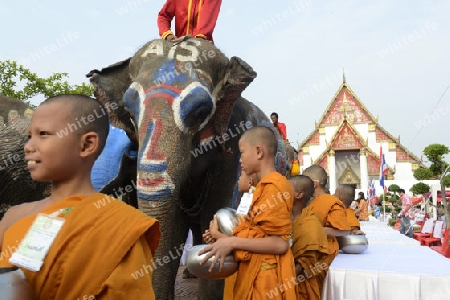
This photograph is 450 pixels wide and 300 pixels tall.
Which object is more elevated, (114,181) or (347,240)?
(114,181)

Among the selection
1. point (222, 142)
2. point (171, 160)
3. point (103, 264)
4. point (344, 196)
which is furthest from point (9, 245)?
point (344, 196)

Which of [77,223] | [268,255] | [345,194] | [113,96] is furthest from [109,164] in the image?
[345,194]

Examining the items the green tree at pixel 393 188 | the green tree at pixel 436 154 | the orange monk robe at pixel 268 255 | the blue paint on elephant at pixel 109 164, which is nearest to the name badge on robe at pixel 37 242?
the orange monk robe at pixel 268 255

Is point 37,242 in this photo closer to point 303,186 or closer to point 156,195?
point 156,195

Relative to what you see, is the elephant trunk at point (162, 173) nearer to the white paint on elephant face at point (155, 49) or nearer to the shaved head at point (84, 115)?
the white paint on elephant face at point (155, 49)

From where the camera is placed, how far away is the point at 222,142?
3592 mm

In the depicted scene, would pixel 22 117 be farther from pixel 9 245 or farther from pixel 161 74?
pixel 9 245

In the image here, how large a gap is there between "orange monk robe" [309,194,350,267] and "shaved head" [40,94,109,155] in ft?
8.40

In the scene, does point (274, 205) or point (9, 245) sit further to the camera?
point (274, 205)

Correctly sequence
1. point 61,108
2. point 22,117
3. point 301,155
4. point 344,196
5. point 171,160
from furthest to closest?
point 301,155 < point 344,196 < point 22,117 < point 171,160 < point 61,108

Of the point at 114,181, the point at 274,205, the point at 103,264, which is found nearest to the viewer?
the point at 103,264

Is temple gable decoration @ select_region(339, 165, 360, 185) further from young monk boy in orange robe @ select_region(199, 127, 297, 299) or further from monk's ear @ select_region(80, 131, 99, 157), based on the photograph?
monk's ear @ select_region(80, 131, 99, 157)

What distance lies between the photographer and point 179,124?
3062mm

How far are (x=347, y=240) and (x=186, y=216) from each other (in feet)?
4.88
